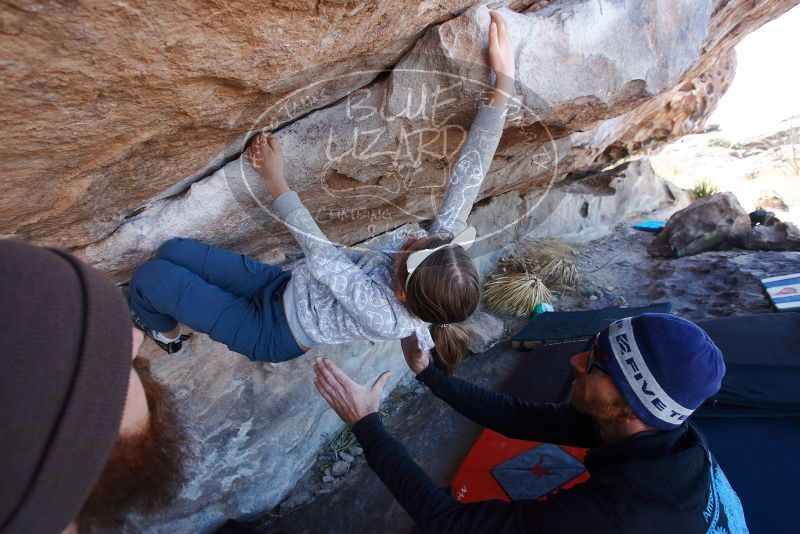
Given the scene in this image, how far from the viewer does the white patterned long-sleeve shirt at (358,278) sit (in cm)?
185

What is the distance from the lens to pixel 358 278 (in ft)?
6.11

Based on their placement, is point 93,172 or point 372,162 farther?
point 372,162

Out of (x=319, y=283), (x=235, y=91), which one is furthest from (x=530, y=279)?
(x=235, y=91)

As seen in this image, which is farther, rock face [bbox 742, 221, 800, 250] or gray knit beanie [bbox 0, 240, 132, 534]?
rock face [bbox 742, 221, 800, 250]

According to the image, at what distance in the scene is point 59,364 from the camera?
591 millimetres

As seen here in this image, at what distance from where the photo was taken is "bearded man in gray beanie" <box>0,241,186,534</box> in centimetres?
55

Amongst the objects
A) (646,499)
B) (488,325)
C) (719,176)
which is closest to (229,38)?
(646,499)

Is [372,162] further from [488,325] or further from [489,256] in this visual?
[489,256]

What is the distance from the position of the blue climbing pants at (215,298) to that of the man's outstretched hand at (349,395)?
27 centimetres

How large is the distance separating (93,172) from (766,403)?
3830 millimetres

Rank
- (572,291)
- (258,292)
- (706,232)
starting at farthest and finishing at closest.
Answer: (706,232) < (572,291) < (258,292)

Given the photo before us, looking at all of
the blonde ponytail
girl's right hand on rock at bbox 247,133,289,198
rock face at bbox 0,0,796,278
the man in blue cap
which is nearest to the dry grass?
rock face at bbox 0,0,796,278

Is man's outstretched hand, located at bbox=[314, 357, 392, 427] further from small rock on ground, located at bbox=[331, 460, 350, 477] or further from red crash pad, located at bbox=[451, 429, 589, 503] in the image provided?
small rock on ground, located at bbox=[331, 460, 350, 477]

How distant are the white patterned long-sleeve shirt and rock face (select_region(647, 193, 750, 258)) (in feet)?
17.0
